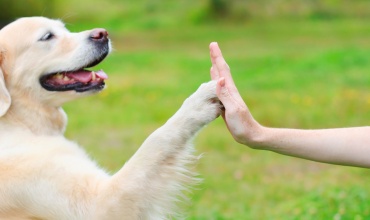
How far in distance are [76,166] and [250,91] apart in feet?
28.1

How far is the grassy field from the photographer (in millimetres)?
6613

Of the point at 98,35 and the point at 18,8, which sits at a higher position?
the point at 98,35

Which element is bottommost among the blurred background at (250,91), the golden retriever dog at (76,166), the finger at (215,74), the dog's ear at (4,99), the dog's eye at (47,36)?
the blurred background at (250,91)

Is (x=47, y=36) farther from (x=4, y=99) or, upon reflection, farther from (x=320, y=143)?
(x=320, y=143)

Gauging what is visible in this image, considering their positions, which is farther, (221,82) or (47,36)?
(47,36)

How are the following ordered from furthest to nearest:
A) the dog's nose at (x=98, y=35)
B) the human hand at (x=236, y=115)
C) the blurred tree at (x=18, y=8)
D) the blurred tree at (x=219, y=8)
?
the blurred tree at (x=219, y=8) → the blurred tree at (x=18, y=8) → the dog's nose at (x=98, y=35) → the human hand at (x=236, y=115)

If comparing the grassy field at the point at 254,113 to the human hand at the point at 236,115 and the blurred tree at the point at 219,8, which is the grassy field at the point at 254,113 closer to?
the human hand at the point at 236,115

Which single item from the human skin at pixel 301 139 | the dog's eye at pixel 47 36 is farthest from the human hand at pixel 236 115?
the dog's eye at pixel 47 36

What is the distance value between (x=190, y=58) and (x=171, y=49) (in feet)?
12.7

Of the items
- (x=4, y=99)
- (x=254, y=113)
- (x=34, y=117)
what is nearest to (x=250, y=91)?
(x=254, y=113)

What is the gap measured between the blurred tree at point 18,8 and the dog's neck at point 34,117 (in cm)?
2159

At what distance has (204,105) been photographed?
3.89m

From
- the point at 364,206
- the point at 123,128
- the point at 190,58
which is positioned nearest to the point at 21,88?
the point at 364,206

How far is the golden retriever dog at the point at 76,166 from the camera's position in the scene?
377 cm
